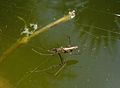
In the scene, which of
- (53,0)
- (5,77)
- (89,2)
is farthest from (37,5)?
(5,77)

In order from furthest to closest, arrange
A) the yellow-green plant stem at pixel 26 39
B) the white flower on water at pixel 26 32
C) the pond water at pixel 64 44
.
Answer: the white flower on water at pixel 26 32 < the yellow-green plant stem at pixel 26 39 < the pond water at pixel 64 44

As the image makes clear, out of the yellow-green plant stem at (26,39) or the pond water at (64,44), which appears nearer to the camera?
the pond water at (64,44)

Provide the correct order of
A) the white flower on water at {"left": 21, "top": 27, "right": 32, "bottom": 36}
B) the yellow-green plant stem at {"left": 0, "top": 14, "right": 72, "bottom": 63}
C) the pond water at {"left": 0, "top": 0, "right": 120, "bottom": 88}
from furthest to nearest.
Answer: the white flower on water at {"left": 21, "top": 27, "right": 32, "bottom": 36} < the yellow-green plant stem at {"left": 0, "top": 14, "right": 72, "bottom": 63} < the pond water at {"left": 0, "top": 0, "right": 120, "bottom": 88}

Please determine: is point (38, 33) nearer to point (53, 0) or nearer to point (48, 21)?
point (48, 21)

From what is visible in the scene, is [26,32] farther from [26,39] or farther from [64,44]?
[64,44]

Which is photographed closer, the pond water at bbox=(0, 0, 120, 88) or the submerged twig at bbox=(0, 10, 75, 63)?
the pond water at bbox=(0, 0, 120, 88)

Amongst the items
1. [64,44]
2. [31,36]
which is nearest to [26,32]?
[31,36]

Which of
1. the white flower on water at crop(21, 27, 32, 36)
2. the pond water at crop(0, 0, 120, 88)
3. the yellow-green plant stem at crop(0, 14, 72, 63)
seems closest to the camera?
the pond water at crop(0, 0, 120, 88)

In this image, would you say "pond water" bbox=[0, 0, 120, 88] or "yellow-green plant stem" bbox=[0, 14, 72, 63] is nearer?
"pond water" bbox=[0, 0, 120, 88]

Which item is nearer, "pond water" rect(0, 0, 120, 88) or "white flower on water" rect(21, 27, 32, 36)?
"pond water" rect(0, 0, 120, 88)
